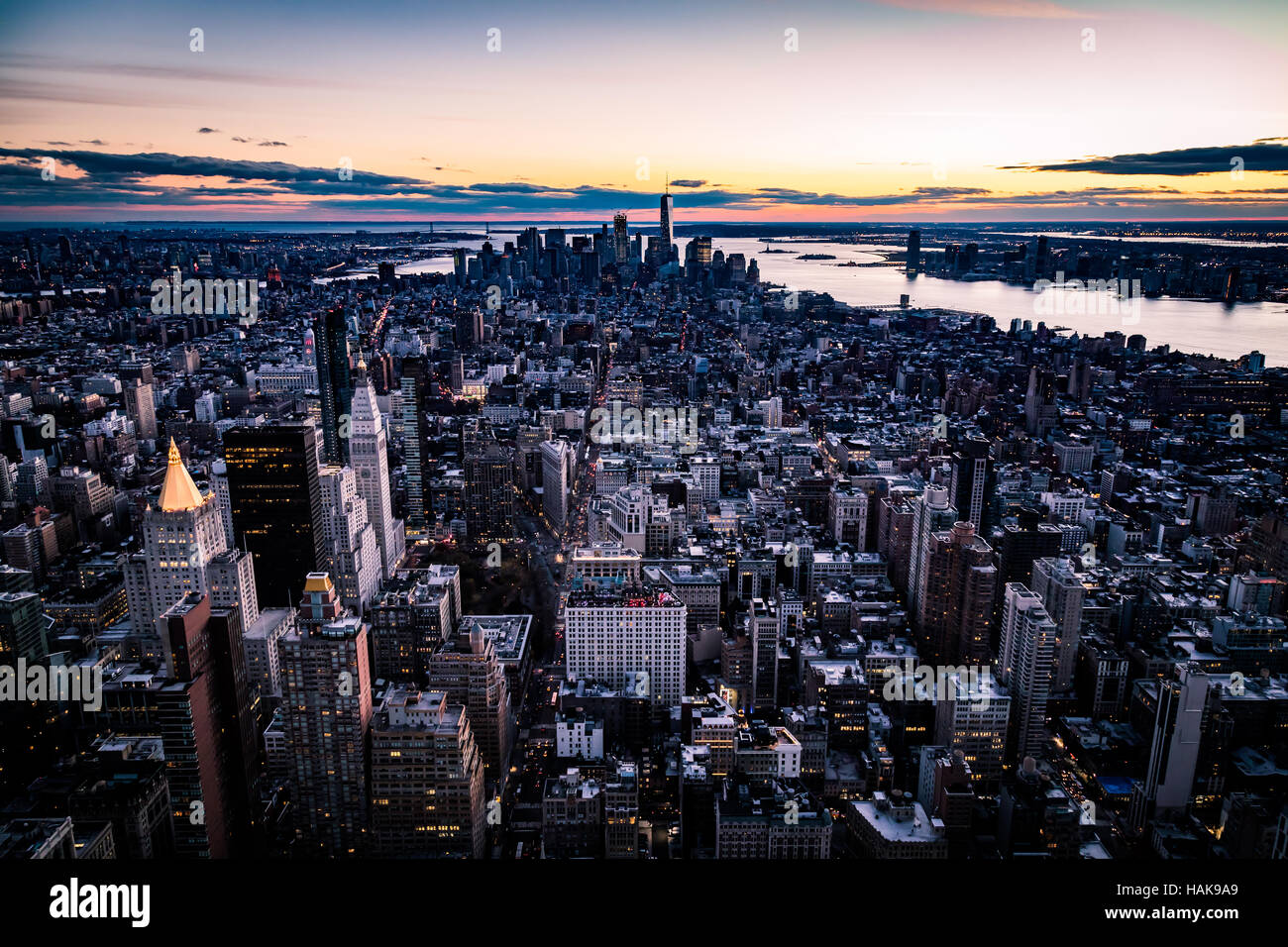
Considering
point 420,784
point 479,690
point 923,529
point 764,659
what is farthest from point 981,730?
point 420,784

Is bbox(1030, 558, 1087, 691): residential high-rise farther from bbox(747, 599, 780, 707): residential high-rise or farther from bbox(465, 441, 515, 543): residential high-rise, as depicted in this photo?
bbox(465, 441, 515, 543): residential high-rise

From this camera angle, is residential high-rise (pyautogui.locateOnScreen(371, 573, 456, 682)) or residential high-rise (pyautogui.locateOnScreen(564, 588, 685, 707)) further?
residential high-rise (pyautogui.locateOnScreen(371, 573, 456, 682))

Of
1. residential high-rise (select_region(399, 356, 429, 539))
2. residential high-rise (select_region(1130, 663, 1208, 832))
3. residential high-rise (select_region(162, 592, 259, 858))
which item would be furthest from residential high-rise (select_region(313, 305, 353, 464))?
residential high-rise (select_region(1130, 663, 1208, 832))

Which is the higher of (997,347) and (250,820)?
(997,347)

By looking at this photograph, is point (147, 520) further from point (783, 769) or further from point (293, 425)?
point (783, 769)
